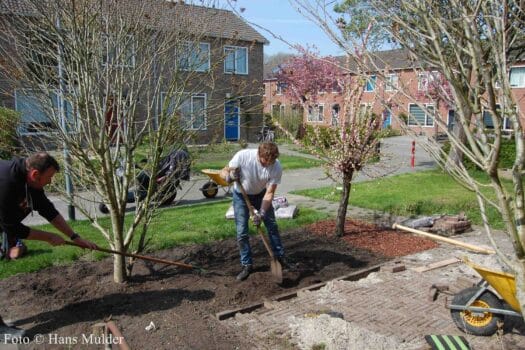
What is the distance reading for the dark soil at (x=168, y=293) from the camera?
4.02 metres

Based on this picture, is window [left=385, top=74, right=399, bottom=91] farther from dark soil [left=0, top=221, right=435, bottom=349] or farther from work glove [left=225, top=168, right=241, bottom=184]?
work glove [left=225, top=168, right=241, bottom=184]

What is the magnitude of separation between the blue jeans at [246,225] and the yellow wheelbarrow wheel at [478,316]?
221cm

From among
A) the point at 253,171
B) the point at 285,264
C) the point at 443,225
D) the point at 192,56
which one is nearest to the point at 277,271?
the point at 285,264

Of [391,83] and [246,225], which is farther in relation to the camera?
[246,225]

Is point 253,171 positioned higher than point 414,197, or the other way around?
point 253,171

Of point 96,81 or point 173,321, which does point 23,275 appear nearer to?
point 173,321

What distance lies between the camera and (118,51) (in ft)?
14.9

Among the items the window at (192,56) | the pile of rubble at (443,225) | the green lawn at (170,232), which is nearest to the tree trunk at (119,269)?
the green lawn at (170,232)

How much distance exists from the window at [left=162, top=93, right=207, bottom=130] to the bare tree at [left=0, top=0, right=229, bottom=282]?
2cm

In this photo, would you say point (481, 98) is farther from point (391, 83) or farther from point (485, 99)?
point (391, 83)

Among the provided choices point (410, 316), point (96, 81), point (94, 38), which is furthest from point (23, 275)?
point (410, 316)

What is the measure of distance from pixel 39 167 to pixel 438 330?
3.98 metres

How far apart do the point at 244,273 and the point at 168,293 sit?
92 cm

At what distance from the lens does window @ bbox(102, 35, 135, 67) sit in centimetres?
441
